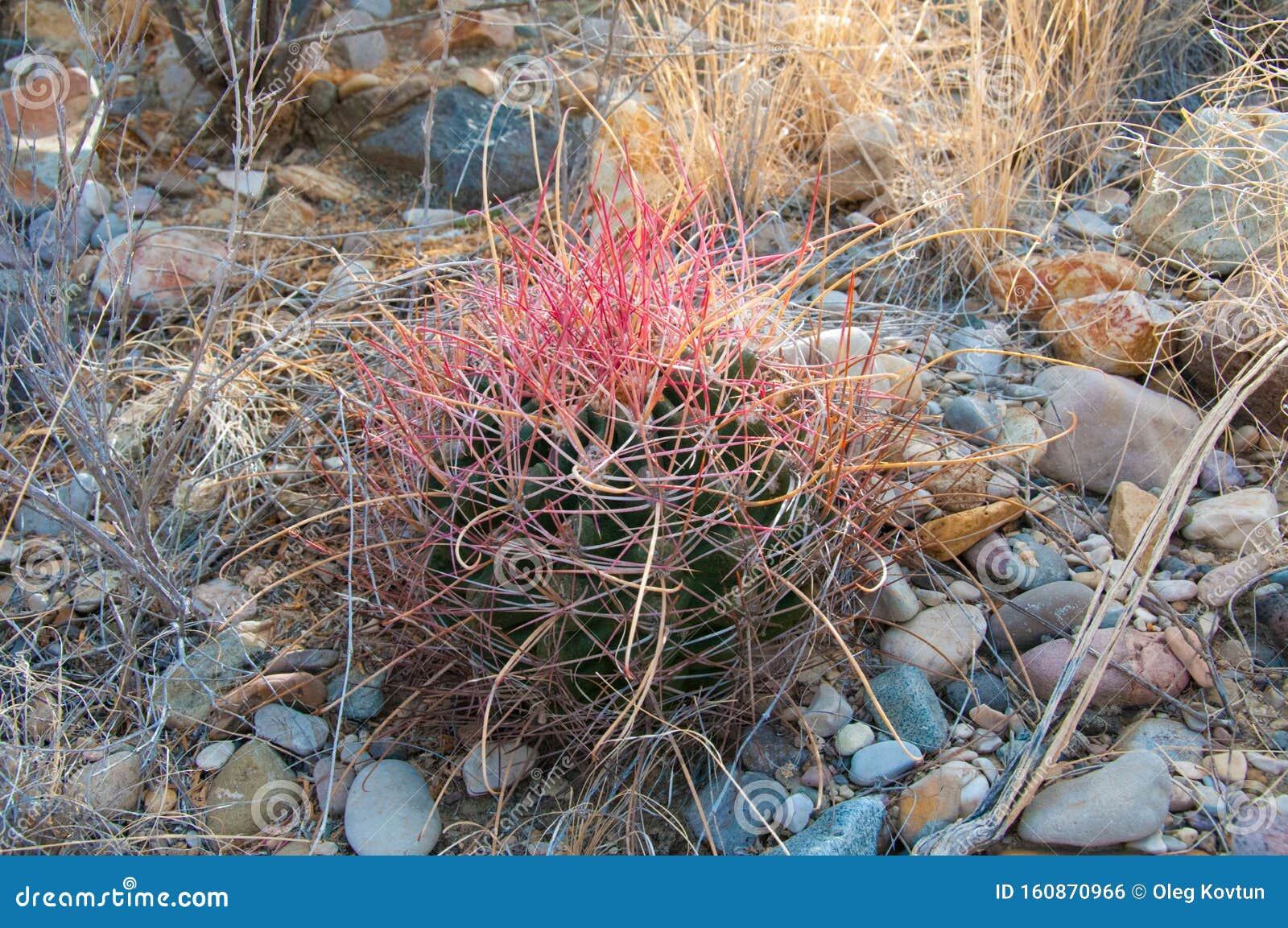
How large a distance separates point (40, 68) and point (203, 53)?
1.44 feet

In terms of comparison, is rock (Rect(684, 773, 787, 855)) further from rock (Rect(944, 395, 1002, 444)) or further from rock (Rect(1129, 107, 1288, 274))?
rock (Rect(1129, 107, 1288, 274))

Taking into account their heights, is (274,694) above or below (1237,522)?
below

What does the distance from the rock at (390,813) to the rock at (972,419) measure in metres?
1.27

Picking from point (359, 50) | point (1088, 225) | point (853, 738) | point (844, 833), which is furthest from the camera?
point (359, 50)

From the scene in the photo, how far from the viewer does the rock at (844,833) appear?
5.20 feet

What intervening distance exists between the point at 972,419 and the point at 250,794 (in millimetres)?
1548

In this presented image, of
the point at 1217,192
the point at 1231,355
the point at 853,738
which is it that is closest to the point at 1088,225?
the point at 1217,192

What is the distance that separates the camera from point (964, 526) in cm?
204

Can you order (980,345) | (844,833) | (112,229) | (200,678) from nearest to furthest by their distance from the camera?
(844,833) < (200,678) < (980,345) < (112,229)

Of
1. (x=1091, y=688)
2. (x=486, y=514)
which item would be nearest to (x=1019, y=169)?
(x=1091, y=688)

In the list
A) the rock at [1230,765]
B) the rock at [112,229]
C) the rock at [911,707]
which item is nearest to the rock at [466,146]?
the rock at [112,229]
